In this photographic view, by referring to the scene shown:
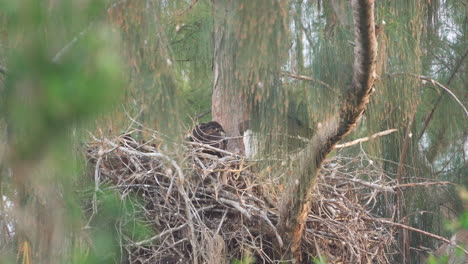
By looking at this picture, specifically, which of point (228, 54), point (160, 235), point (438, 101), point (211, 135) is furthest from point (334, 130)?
Result: point (438, 101)

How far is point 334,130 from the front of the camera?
2.26 m

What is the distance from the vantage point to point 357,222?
10.7 ft

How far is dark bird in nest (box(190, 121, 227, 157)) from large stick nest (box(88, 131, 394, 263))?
114mm

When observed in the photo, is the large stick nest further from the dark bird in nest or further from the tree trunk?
the tree trunk

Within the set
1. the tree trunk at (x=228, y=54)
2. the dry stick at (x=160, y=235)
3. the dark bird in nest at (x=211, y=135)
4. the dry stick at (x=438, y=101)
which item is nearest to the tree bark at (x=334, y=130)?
the tree trunk at (x=228, y=54)

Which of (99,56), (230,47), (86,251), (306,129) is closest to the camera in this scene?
(99,56)

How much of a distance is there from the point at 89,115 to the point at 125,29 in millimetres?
714

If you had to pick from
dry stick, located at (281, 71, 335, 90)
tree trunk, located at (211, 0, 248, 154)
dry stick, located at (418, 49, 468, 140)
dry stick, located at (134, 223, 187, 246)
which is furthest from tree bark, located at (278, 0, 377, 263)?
dry stick, located at (418, 49, 468, 140)

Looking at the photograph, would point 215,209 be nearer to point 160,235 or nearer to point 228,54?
point 160,235

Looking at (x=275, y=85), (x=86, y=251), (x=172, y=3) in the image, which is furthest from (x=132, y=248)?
(x=86, y=251)

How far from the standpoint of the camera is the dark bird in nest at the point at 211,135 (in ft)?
11.0

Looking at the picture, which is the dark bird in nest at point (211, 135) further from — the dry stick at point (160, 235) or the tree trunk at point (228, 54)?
the tree trunk at point (228, 54)

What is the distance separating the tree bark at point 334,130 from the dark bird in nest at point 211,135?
652mm

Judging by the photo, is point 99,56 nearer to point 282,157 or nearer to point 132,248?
point 282,157
